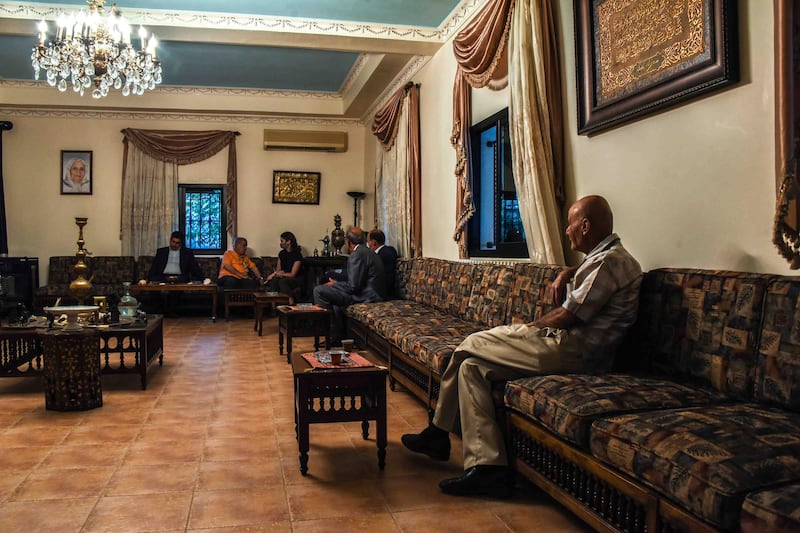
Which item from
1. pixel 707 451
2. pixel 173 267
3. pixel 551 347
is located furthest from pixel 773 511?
pixel 173 267

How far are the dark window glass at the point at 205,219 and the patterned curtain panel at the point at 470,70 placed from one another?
5.52 m

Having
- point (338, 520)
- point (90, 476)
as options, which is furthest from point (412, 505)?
point (90, 476)

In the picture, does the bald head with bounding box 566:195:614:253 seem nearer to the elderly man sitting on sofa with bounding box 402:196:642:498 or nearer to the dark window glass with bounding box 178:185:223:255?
the elderly man sitting on sofa with bounding box 402:196:642:498

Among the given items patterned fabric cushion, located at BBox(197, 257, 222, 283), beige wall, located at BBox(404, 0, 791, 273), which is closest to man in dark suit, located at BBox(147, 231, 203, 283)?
patterned fabric cushion, located at BBox(197, 257, 222, 283)

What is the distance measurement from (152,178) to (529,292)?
784 cm

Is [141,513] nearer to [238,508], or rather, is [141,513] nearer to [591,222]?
[238,508]

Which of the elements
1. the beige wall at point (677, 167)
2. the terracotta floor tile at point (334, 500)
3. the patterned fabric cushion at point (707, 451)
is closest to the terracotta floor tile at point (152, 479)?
the terracotta floor tile at point (334, 500)

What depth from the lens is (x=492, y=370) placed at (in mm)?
2926

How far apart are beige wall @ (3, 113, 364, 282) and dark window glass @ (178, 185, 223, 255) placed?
7.8 inches

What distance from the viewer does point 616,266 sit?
9.36ft

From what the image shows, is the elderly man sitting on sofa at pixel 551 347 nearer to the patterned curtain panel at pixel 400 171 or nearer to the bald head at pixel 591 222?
the bald head at pixel 591 222

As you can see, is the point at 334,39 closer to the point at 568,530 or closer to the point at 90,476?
the point at 90,476

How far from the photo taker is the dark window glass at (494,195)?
210 inches

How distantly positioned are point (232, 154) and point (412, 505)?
854cm
